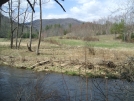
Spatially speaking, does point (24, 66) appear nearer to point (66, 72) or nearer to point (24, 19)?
point (66, 72)

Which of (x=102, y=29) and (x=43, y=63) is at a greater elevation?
(x=102, y=29)

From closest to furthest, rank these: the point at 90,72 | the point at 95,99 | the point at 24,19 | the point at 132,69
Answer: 1. the point at 132,69
2. the point at 95,99
3. the point at 90,72
4. the point at 24,19

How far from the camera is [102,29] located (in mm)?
153500

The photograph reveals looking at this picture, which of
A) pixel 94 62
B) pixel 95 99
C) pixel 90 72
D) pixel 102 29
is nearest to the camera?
pixel 95 99

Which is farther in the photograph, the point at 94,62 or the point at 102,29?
the point at 102,29

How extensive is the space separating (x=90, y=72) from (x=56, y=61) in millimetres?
5159

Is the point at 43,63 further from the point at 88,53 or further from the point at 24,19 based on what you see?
the point at 24,19

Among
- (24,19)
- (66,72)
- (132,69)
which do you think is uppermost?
(24,19)

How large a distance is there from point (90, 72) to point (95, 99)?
8704mm

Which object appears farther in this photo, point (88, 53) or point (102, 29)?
point (102, 29)

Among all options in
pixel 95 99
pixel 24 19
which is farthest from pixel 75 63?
pixel 24 19

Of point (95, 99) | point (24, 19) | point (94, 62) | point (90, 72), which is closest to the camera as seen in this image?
point (95, 99)

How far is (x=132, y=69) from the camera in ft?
33.1

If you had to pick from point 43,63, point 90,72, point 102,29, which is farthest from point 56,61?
point 102,29
